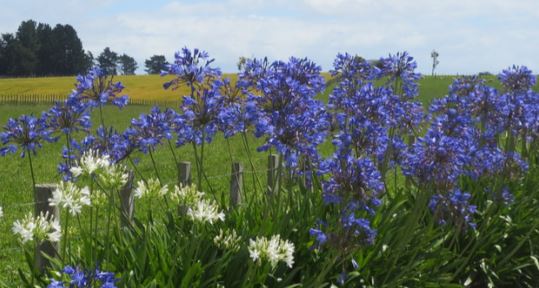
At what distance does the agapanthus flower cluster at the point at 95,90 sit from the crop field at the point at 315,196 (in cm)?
2

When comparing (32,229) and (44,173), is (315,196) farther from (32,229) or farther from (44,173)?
(44,173)

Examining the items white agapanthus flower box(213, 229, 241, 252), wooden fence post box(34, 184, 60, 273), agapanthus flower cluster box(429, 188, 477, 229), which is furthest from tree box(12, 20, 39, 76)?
white agapanthus flower box(213, 229, 241, 252)

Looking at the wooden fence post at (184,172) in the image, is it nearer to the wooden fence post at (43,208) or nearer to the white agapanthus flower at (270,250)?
the wooden fence post at (43,208)

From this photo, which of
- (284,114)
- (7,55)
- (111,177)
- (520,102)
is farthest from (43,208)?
(7,55)

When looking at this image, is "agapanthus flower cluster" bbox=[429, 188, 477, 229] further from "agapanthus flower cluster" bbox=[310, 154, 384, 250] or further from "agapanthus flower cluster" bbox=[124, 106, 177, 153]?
"agapanthus flower cluster" bbox=[124, 106, 177, 153]

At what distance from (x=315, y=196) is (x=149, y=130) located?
199cm

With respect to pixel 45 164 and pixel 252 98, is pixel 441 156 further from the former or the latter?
pixel 45 164

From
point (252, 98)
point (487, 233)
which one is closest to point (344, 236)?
point (252, 98)

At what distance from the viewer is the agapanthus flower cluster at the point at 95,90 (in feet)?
17.4

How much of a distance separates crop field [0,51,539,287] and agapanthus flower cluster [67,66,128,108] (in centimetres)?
2

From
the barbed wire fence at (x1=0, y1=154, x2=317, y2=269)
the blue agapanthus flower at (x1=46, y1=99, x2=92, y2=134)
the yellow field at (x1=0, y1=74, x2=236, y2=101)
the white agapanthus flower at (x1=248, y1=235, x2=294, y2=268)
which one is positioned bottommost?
the yellow field at (x1=0, y1=74, x2=236, y2=101)

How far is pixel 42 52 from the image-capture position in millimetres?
115688

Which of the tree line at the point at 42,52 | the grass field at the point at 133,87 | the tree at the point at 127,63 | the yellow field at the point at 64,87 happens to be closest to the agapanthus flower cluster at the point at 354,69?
the grass field at the point at 133,87

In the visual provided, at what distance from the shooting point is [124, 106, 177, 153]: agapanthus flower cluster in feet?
17.9
